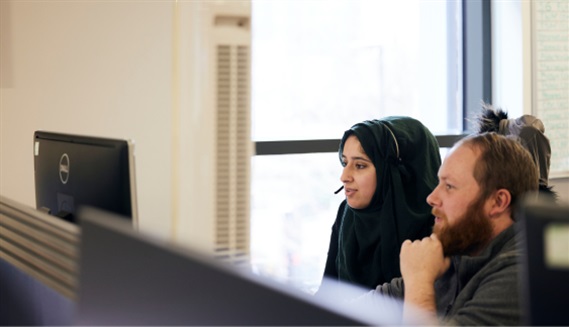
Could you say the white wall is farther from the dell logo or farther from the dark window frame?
the dark window frame

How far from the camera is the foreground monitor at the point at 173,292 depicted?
2.39ft

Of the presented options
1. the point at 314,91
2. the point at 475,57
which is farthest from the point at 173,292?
the point at 475,57

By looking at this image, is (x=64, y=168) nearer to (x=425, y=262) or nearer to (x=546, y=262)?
(x=425, y=262)

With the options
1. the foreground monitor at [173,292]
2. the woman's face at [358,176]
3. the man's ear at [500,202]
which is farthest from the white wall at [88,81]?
the foreground monitor at [173,292]

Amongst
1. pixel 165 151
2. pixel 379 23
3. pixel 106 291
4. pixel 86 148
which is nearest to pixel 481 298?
pixel 86 148

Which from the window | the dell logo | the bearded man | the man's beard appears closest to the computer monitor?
the dell logo

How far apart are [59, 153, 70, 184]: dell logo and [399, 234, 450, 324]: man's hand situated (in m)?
0.92

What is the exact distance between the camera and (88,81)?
3.44 meters

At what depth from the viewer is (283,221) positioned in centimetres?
403

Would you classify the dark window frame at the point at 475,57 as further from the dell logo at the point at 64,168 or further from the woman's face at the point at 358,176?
the dell logo at the point at 64,168

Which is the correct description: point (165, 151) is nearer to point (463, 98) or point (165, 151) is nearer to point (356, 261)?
point (356, 261)

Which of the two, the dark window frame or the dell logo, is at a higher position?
the dark window frame

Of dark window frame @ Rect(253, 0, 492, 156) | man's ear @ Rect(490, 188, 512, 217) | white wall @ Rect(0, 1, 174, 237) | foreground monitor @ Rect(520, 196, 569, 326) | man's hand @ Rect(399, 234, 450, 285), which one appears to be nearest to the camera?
foreground monitor @ Rect(520, 196, 569, 326)

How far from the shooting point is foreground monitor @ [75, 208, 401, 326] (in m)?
0.73
